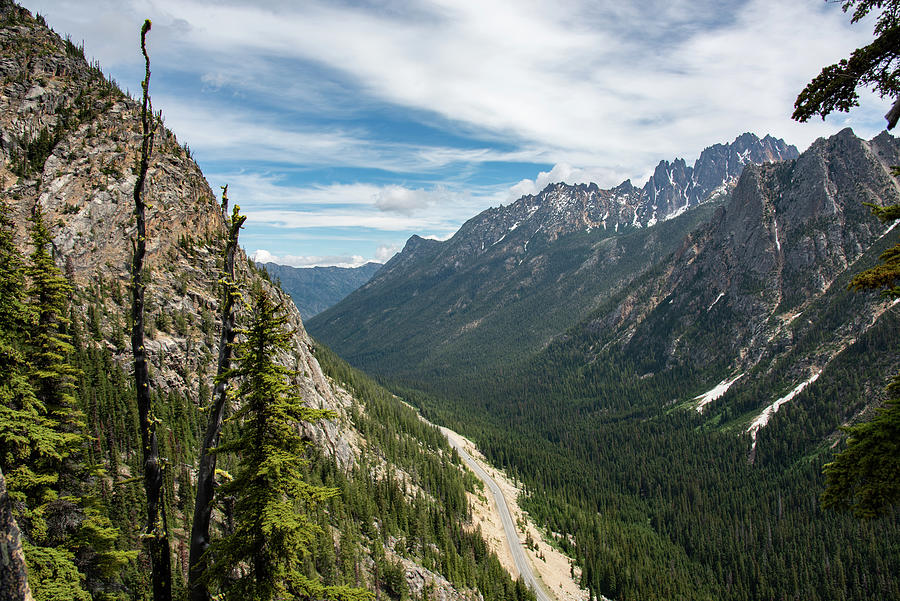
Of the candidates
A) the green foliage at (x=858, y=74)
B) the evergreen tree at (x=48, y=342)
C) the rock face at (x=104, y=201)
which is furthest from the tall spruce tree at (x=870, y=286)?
the rock face at (x=104, y=201)

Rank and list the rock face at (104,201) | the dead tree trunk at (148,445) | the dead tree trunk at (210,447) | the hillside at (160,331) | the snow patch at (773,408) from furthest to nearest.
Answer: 1. the snow patch at (773,408)
2. the rock face at (104,201)
3. the hillside at (160,331)
4. the dead tree trunk at (210,447)
5. the dead tree trunk at (148,445)

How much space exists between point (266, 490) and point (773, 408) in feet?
A: 674

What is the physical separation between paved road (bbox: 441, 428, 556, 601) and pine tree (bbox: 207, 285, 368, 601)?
82.5 metres

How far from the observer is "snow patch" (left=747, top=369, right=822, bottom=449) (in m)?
160

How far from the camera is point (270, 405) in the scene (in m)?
13.8

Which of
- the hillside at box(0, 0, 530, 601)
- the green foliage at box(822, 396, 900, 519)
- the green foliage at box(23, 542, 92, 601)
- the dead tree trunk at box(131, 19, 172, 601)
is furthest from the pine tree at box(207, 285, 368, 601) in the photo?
the hillside at box(0, 0, 530, 601)

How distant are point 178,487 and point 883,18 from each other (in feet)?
187

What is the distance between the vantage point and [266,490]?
1334cm

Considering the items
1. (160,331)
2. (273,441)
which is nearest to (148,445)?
(273,441)

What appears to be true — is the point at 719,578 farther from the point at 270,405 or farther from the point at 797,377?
the point at 270,405

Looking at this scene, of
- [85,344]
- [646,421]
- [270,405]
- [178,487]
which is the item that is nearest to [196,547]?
[270,405]

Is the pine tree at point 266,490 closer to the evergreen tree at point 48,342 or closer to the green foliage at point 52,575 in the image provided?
the green foliage at point 52,575

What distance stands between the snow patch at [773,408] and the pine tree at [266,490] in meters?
189

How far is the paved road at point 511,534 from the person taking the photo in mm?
81375
